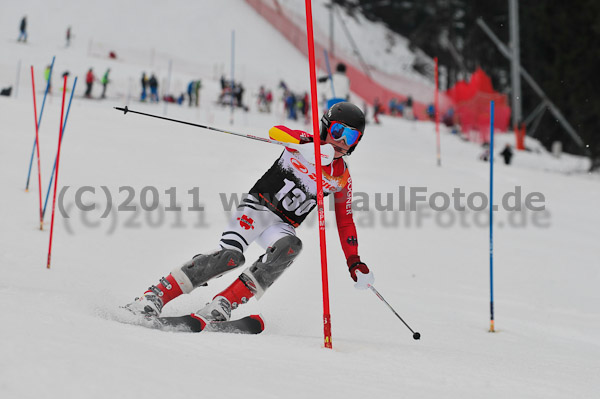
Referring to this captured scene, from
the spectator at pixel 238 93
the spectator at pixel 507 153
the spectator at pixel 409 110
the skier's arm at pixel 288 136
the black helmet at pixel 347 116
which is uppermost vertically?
the spectator at pixel 409 110

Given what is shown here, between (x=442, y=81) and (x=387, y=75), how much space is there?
7758mm

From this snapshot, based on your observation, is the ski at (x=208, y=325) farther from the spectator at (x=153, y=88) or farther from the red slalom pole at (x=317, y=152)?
the spectator at (x=153, y=88)

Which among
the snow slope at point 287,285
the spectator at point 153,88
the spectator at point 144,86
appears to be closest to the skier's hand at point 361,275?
the snow slope at point 287,285

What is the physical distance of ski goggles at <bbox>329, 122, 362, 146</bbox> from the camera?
12.7 feet

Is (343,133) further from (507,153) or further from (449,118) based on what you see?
(449,118)

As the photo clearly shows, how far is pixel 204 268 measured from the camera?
142 inches

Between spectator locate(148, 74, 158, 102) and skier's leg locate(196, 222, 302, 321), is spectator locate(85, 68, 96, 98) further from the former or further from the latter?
skier's leg locate(196, 222, 302, 321)

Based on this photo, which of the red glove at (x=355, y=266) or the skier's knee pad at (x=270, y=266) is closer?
the skier's knee pad at (x=270, y=266)

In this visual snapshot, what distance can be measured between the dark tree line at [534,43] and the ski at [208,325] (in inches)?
976

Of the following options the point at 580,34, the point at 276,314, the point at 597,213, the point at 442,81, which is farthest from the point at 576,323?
the point at 442,81

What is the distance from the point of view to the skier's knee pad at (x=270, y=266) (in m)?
3.66

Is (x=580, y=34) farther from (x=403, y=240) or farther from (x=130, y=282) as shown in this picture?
(x=130, y=282)

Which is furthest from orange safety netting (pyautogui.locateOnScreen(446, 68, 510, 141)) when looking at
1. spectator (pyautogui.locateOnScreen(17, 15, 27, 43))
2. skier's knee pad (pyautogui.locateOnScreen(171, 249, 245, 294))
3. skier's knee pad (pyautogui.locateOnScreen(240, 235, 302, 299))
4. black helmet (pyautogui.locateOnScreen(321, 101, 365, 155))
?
skier's knee pad (pyautogui.locateOnScreen(171, 249, 245, 294))

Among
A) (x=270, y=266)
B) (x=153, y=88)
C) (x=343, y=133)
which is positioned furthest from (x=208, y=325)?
(x=153, y=88)
